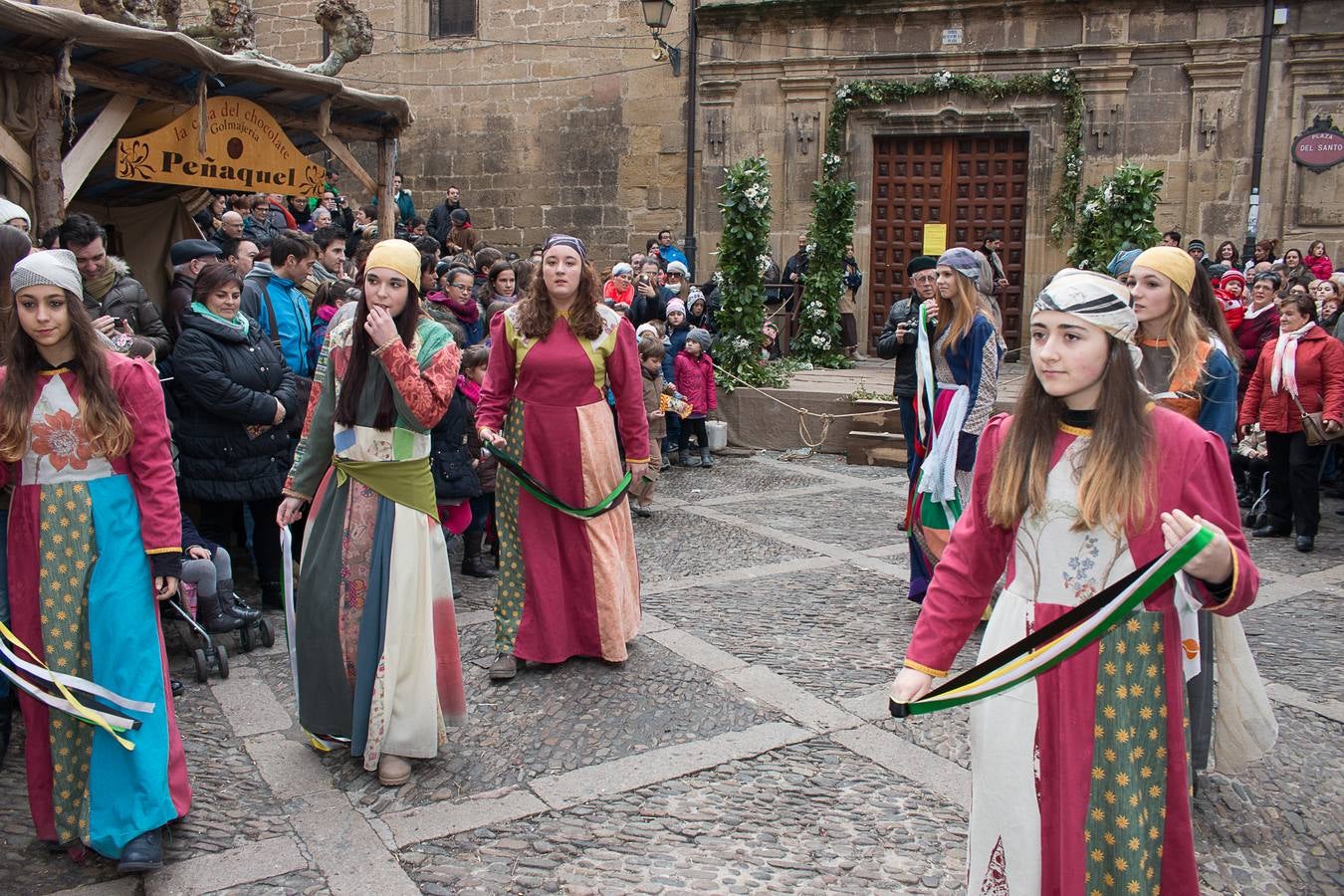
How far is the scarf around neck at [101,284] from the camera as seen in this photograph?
20.4 ft

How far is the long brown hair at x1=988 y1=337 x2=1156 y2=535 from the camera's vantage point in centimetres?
248

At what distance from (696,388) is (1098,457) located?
8.97m

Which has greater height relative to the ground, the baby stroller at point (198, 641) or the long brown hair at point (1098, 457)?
the long brown hair at point (1098, 457)

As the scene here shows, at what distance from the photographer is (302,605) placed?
423 centimetres

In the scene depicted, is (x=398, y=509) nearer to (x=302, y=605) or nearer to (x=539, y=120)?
(x=302, y=605)

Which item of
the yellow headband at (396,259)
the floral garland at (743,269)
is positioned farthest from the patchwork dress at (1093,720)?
the floral garland at (743,269)

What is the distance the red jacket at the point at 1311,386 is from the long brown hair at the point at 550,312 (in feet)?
18.2

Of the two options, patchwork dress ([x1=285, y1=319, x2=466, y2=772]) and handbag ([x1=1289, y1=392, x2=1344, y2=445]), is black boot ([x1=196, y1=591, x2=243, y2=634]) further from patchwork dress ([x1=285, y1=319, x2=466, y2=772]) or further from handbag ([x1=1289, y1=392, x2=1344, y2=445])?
handbag ([x1=1289, y1=392, x2=1344, y2=445])

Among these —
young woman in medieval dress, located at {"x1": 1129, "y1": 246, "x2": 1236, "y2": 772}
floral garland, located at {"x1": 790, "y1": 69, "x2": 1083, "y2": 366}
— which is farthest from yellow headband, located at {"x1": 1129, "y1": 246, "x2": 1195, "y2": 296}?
floral garland, located at {"x1": 790, "y1": 69, "x2": 1083, "y2": 366}

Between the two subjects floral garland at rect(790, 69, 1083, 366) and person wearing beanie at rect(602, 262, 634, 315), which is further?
floral garland at rect(790, 69, 1083, 366)

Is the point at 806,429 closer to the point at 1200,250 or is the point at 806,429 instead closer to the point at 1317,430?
the point at 1317,430

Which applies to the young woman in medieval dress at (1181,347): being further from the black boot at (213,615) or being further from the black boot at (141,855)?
the black boot at (213,615)

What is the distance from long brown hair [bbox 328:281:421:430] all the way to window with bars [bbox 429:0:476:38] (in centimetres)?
1777

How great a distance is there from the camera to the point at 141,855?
3445mm
